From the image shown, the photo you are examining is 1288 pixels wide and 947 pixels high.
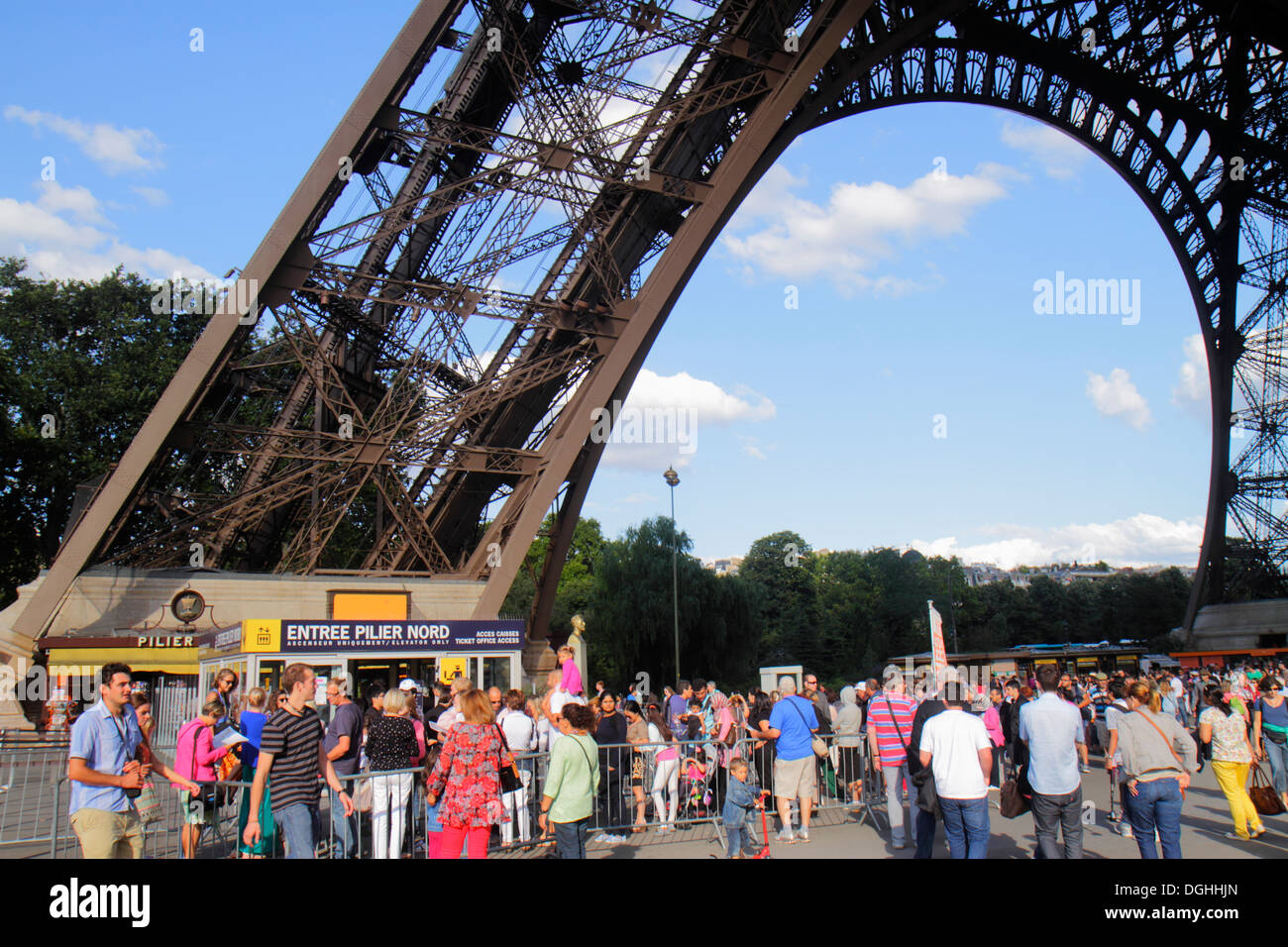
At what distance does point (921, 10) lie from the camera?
2405 cm

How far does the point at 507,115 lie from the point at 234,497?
10805mm

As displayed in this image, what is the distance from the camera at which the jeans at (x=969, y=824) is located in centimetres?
728

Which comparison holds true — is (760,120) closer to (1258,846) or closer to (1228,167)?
(1258,846)

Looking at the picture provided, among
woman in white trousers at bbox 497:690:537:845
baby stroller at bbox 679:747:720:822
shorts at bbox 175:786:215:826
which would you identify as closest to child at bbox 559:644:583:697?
woman in white trousers at bbox 497:690:537:845

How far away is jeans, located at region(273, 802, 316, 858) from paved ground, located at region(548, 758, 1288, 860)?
147 inches

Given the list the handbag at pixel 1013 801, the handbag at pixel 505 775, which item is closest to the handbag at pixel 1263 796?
the handbag at pixel 1013 801

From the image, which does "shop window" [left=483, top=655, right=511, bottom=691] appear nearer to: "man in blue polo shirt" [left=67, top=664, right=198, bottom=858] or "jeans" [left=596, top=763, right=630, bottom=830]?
"jeans" [left=596, top=763, right=630, bottom=830]

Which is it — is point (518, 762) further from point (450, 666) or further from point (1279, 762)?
point (1279, 762)

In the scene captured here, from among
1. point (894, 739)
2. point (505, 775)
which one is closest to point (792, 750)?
point (894, 739)

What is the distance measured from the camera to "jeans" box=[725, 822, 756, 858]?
8656mm

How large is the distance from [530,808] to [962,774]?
18.2 feet

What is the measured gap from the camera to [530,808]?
11.2m
